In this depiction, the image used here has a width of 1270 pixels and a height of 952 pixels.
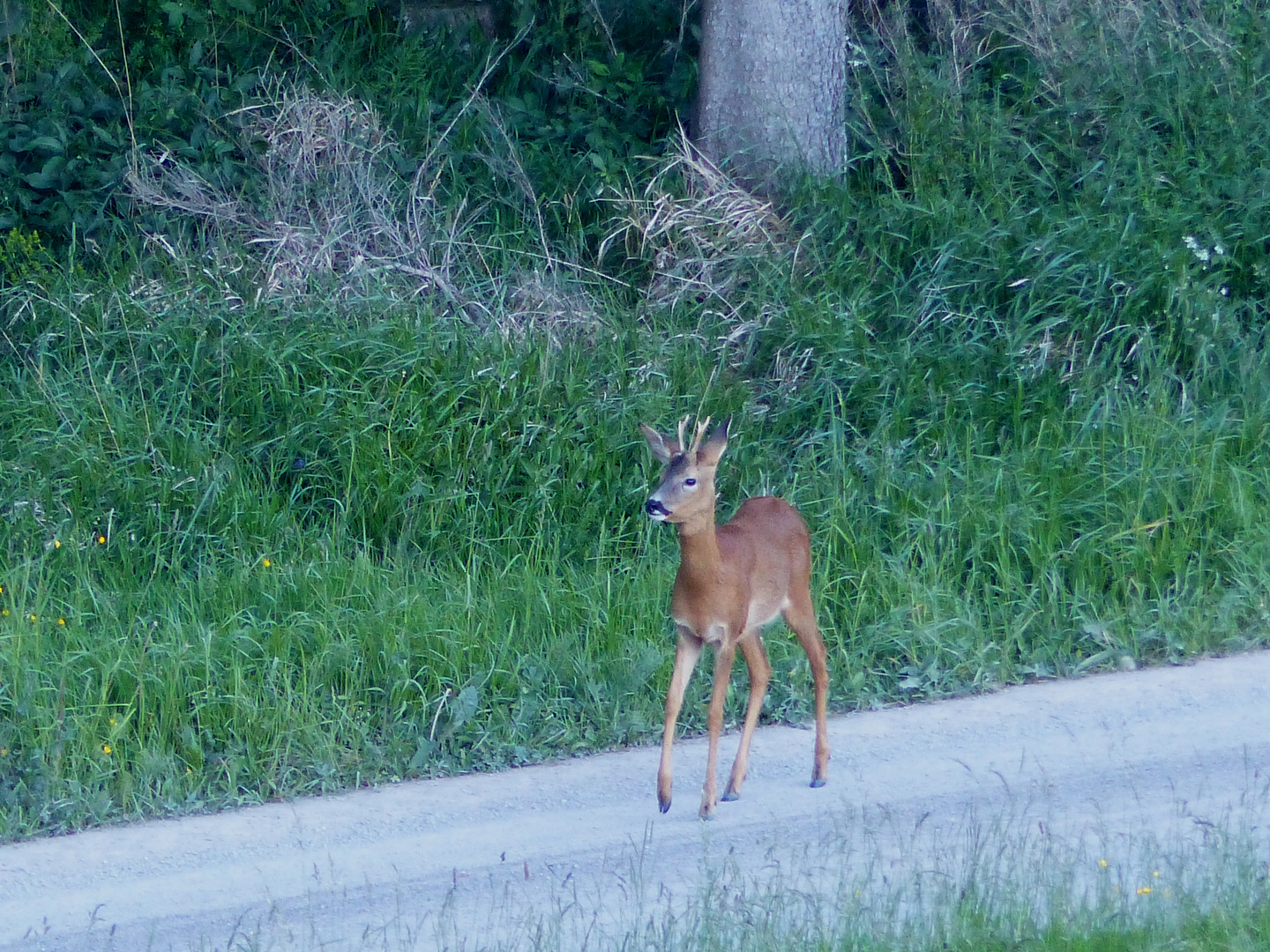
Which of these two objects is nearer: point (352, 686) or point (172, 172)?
point (352, 686)

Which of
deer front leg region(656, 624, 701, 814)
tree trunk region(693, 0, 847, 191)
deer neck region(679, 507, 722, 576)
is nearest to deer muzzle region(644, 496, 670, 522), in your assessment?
deer neck region(679, 507, 722, 576)

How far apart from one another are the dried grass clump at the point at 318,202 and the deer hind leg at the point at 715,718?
158 inches

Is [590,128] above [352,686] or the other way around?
above

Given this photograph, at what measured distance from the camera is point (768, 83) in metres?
9.25

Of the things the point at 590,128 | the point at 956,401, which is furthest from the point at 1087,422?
the point at 590,128

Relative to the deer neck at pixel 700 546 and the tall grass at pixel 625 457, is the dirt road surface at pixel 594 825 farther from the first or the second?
the deer neck at pixel 700 546

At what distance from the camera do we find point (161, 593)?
6363mm

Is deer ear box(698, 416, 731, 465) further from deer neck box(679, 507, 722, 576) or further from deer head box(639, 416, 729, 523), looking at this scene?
deer neck box(679, 507, 722, 576)

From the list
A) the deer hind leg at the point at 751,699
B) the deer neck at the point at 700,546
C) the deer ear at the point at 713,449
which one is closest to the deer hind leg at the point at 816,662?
the deer hind leg at the point at 751,699

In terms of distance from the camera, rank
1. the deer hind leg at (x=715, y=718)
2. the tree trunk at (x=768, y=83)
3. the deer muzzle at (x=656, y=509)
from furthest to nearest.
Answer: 1. the tree trunk at (x=768, y=83)
2. the deer hind leg at (x=715, y=718)
3. the deer muzzle at (x=656, y=509)

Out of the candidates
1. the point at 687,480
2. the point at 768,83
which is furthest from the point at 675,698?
the point at 768,83

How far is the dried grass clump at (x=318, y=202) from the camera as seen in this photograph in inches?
334

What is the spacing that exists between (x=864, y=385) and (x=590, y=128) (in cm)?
297

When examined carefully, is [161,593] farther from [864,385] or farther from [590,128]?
[590,128]
